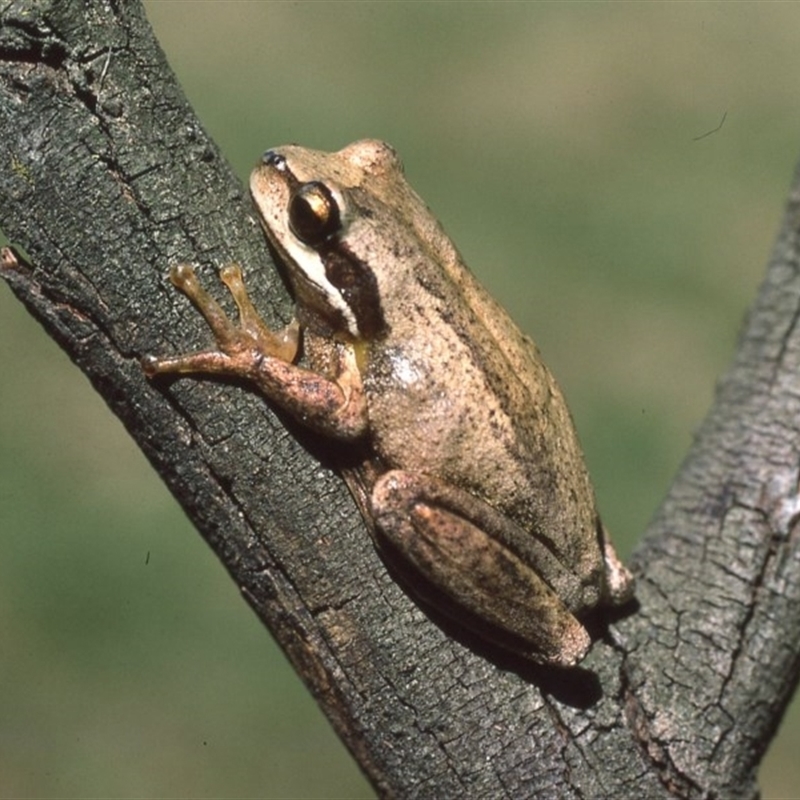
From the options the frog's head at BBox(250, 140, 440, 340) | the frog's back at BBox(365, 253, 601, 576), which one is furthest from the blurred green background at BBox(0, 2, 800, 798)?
the frog's back at BBox(365, 253, 601, 576)

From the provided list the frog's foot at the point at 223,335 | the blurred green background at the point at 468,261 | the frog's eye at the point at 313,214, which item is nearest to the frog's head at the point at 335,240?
the frog's eye at the point at 313,214

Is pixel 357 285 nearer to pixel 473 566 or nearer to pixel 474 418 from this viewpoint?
pixel 474 418

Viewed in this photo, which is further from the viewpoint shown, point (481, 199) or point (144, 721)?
point (481, 199)

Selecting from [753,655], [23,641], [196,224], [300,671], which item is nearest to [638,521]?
[23,641]

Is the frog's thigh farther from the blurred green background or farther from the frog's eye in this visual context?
the blurred green background

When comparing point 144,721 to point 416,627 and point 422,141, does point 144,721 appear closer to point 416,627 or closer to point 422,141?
point 416,627
